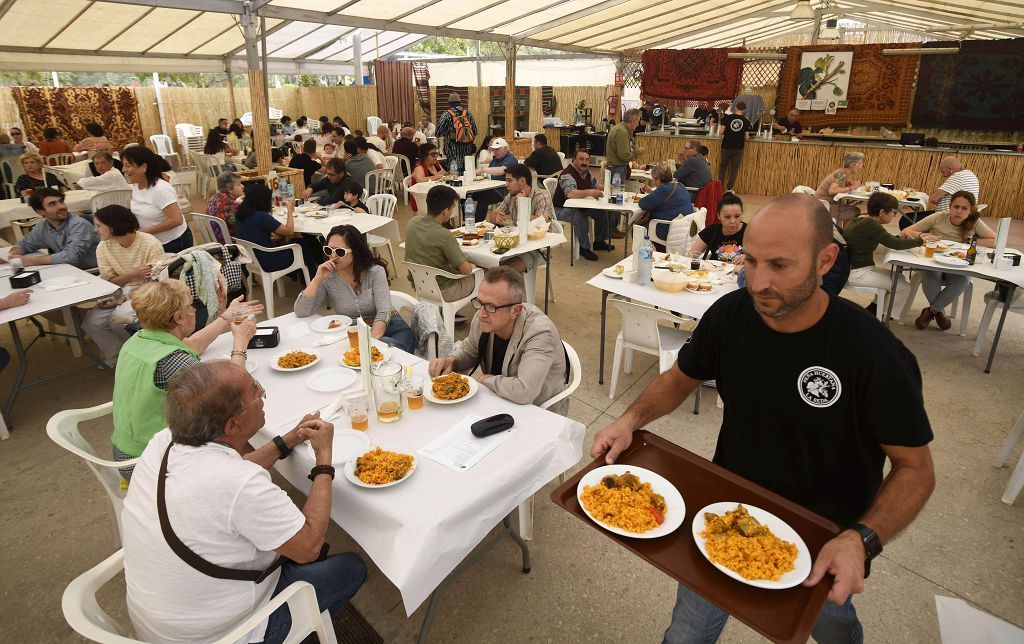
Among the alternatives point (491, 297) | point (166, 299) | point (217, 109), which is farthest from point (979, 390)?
point (217, 109)

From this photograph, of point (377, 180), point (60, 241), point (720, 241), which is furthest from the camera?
point (377, 180)

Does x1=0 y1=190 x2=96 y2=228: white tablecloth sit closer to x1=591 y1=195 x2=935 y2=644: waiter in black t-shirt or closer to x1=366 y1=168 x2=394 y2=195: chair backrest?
x1=366 y1=168 x2=394 y2=195: chair backrest

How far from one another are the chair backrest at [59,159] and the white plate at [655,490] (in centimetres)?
1179

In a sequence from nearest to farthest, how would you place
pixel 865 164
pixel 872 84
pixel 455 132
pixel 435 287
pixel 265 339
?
pixel 265 339 < pixel 435 287 < pixel 865 164 < pixel 455 132 < pixel 872 84

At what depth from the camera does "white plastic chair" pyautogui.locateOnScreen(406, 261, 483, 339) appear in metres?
4.46

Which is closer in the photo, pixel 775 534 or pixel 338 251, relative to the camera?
pixel 775 534

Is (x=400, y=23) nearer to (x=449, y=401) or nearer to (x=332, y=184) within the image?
(x=332, y=184)

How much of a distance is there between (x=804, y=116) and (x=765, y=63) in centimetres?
169

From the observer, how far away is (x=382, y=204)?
6703 millimetres

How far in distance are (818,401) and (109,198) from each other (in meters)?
7.44

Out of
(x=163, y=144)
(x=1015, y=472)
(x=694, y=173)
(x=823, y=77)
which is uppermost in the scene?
(x=823, y=77)

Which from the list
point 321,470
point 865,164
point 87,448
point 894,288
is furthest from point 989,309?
point 865,164

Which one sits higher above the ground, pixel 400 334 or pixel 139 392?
pixel 139 392

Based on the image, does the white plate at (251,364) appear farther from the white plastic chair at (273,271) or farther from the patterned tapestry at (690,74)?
the patterned tapestry at (690,74)
